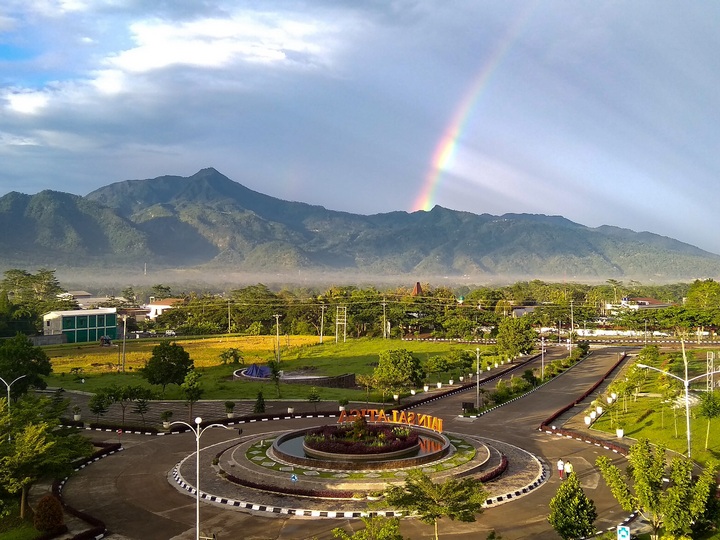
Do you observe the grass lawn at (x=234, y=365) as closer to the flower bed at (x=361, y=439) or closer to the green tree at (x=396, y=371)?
the green tree at (x=396, y=371)

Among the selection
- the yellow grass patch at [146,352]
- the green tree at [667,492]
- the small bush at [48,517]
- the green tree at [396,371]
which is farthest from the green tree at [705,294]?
the small bush at [48,517]

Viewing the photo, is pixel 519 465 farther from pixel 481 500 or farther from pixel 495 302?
pixel 495 302

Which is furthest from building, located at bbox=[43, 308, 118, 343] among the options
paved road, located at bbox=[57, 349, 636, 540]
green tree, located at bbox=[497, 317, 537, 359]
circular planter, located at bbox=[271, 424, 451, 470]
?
circular planter, located at bbox=[271, 424, 451, 470]

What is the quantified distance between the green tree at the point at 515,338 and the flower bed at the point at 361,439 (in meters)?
42.5

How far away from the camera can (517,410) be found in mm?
49500

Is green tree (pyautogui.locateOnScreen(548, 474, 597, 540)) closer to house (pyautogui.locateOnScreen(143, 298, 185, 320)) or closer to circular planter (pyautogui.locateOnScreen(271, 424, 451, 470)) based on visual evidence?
circular planter (pyautogui.locateOnScreen(271, 424, 451, 470))

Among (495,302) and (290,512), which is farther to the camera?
(495,302)

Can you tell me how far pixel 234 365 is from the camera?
7612 cm

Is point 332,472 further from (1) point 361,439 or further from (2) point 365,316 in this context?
(2) point 365,316

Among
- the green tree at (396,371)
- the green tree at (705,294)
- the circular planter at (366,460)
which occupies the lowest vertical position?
the circular planter at (366,460)

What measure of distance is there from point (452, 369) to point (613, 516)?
47.0 metres

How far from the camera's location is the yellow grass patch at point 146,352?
238 ft

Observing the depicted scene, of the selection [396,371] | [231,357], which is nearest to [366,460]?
[396,371]

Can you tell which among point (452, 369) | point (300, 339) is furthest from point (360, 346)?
point (452, 369)
